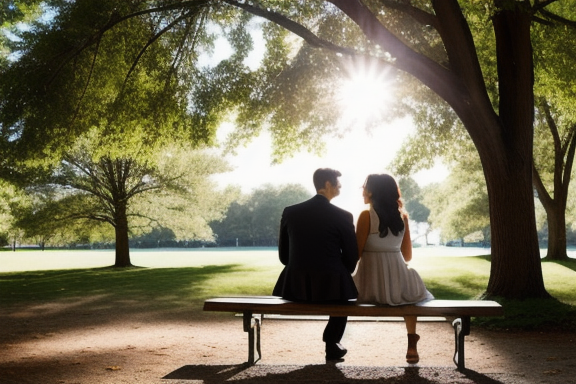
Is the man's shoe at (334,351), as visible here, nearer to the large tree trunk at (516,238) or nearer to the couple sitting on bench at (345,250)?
the couple sitting on bench at (345,250)

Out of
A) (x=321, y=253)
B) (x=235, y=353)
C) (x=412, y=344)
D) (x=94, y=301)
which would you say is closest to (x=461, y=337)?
(x=412, y=344)

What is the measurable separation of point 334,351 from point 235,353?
5.20 feet

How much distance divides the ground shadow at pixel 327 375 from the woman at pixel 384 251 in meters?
0.62

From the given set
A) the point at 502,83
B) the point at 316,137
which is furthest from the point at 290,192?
the point at 502,83

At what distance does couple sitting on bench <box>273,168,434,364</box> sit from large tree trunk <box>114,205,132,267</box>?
26.2m

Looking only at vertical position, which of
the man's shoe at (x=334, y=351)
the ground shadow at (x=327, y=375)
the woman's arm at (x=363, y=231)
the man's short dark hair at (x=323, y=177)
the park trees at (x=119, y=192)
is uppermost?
the park trees at (x=119, y=192)

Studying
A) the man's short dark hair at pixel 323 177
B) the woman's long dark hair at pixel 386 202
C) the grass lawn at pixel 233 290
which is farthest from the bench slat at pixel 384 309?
the grass lawn at pixel 233 290

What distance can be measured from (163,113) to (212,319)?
624cm

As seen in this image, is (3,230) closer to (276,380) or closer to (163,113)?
(163,113)

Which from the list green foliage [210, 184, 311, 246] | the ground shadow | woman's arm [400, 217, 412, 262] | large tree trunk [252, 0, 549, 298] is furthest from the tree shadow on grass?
green foliage [210, 184, 311, 246]

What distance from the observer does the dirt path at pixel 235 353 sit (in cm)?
586

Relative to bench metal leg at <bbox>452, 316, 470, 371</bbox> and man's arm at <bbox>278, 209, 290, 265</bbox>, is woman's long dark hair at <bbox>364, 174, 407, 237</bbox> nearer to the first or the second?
man's arm at <bbox>278, 209, 290, 265</bbox>

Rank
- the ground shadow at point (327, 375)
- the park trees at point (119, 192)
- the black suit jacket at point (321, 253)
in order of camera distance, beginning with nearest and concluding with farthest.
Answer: the ground shadow at point (327, 375) < the black suit jacket at point (321, 253) < the park trees at point (119, 192)

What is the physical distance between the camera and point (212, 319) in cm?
1117
